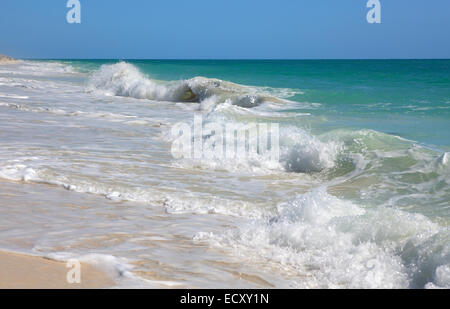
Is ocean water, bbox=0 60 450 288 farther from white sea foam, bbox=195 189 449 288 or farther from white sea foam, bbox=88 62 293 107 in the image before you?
white sea foam, bbox=88 62 293 107

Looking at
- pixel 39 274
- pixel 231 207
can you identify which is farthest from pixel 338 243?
pixel 39 274

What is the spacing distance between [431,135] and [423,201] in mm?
5567

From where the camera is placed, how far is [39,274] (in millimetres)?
3590

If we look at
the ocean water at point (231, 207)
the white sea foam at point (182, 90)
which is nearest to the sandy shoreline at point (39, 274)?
the ocean water at point (231, 207)

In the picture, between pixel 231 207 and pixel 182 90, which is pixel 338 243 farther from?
pixel 182 90

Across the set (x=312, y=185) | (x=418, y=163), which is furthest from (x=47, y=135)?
(x=418, y=163)

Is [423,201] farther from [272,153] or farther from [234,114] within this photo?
[234,114]

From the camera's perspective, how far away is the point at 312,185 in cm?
743

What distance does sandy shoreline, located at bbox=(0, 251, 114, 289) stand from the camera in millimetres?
3387

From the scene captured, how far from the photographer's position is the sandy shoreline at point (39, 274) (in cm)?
339

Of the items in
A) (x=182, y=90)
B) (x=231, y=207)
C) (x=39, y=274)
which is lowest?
(x=231, y=207)

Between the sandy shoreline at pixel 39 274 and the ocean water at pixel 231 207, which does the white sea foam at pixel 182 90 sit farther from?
the sandy shoreline at pixel 39 274

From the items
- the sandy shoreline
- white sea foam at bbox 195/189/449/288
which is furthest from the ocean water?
the sandy shoreline

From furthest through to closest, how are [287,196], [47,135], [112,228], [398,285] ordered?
1. [47,135]
2. [287,196]
3. [112,228]
4. [398,285]
